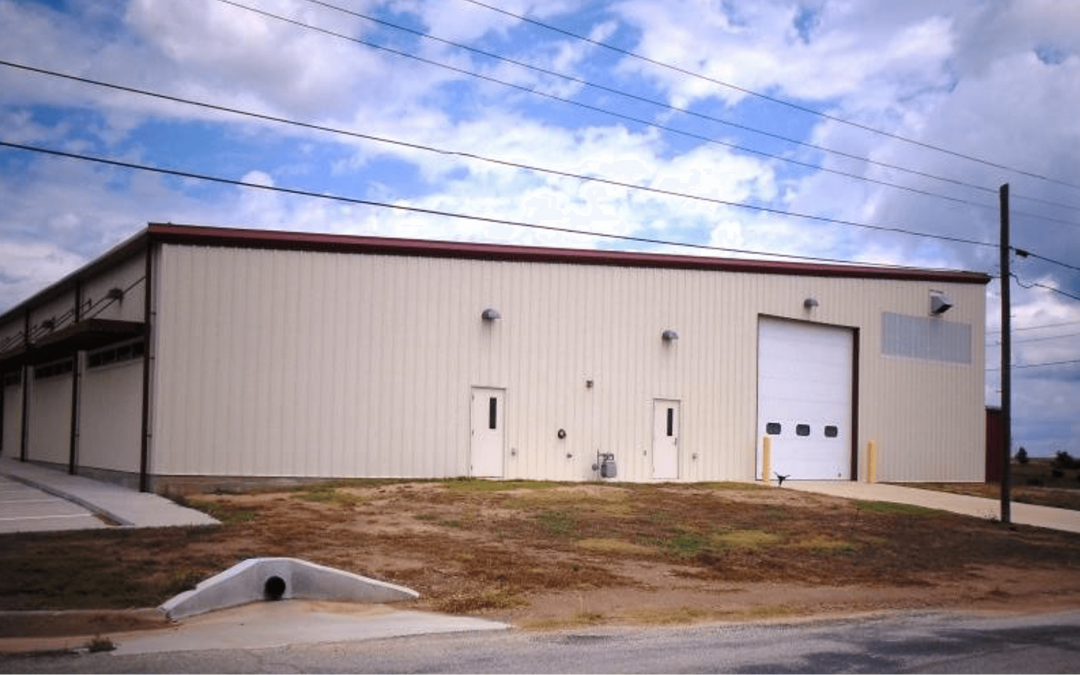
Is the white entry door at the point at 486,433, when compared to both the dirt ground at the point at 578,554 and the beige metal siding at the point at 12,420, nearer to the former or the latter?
the dirt ground at the point at 578,554

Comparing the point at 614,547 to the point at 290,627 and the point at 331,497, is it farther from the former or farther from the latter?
the point at 290,627

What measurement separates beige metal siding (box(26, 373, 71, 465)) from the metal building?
0.16 m

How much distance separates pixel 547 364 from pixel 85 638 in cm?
1738

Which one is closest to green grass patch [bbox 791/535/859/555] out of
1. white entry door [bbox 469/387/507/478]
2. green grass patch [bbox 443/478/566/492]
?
green grass patch [bbox 443/478/566/492]

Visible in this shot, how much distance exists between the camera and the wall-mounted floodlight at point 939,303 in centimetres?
3397

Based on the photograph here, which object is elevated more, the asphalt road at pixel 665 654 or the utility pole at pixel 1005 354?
the utility pole at pixel 1005 354

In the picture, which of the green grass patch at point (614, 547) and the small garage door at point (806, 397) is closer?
the green grass patch at point (614, 547)

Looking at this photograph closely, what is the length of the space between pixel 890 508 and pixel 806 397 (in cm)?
745

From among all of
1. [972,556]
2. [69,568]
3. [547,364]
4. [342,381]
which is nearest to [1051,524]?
[972,556]

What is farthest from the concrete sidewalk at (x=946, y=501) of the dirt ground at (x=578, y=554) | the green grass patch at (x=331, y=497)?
the green grass patch at (x=331, y=497)

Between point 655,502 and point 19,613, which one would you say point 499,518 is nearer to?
point 655,502

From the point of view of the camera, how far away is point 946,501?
27.6 metres

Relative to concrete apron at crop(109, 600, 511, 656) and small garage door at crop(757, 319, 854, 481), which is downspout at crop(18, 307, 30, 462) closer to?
small garage door at crop(757, 319, 854, 481)

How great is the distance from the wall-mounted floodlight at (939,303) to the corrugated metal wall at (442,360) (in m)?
3.31
